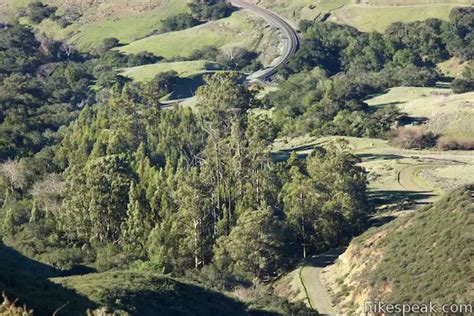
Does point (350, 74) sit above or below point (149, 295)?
below

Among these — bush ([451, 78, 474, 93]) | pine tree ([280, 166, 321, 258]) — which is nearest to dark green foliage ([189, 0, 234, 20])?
bush ([451, 78, 474, 93])

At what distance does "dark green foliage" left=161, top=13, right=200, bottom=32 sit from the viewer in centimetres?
17525

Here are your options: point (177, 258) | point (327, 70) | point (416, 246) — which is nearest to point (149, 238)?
point (177, 258)

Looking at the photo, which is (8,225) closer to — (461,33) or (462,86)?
(462,86)

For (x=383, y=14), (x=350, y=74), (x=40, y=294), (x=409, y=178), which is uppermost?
(x=40, y=294)

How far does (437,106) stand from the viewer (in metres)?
107

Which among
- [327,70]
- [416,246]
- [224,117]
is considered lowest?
[327,70]

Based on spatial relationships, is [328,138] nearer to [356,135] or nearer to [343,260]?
[356,135]

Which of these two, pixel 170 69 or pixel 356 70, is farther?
pixel 356 70

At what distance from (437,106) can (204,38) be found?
75.3 m

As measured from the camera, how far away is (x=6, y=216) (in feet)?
209

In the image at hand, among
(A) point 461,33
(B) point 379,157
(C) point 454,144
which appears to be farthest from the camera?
(A) point 461,33

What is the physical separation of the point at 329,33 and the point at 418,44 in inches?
792

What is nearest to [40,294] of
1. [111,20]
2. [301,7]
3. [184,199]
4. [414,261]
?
[414,261]
